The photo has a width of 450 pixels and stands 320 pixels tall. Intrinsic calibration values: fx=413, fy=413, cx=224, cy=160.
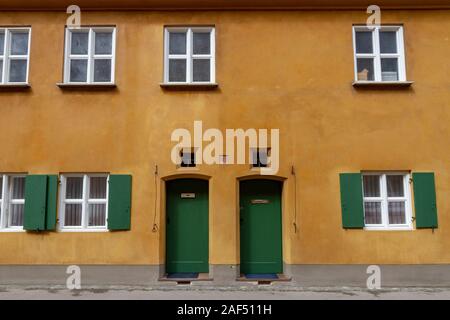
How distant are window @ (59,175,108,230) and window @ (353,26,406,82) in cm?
674

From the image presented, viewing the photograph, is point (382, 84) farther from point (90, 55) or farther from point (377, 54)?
point (90, 55)

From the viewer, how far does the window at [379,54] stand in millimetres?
9962

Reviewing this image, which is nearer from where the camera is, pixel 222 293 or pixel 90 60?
pixel 222 293

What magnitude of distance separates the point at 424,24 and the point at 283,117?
4.14 meters

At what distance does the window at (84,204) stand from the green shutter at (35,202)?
39 centimetres

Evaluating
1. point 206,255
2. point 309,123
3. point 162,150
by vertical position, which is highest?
point 309,123

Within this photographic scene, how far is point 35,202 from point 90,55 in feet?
12.1

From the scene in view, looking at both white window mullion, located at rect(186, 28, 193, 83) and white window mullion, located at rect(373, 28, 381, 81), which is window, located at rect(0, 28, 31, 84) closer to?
white window mullion, located at rect(186, 28, 193, 83)

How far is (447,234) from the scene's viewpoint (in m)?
9.44

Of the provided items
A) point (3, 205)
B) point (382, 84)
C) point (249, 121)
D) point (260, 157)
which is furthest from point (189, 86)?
point (3, 205)

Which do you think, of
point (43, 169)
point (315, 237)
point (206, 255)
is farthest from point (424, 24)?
point (43, 169)

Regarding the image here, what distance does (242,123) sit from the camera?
9.73 m

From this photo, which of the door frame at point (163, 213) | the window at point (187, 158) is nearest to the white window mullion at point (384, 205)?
the door frame at point (163, 213)

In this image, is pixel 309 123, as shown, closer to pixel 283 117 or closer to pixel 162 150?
pixel 283 117
